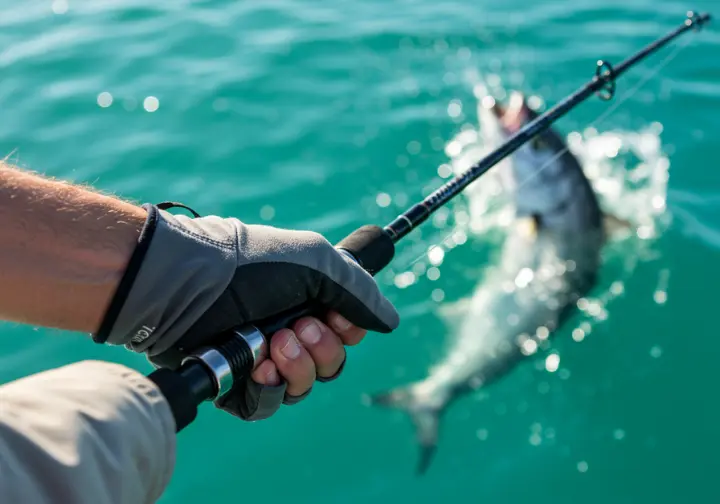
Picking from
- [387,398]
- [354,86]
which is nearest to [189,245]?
[387,398]

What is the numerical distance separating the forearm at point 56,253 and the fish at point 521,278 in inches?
114

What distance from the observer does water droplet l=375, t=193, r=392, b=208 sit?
6.07m

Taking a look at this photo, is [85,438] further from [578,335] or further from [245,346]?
[578,335]

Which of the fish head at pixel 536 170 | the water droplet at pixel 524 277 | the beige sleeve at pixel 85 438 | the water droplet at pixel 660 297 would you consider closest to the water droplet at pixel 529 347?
the water droplet at pixel 524 277

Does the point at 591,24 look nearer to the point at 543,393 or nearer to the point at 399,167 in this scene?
the point at 399,167

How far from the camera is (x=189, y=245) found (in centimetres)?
204

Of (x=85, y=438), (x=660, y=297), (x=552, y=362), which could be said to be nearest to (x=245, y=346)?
(x=85, y=438)

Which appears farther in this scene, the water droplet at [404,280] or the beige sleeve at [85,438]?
the water droplet at [404,280]

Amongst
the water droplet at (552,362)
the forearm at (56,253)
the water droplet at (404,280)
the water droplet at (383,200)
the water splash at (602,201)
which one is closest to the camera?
the forearm at (56,253)

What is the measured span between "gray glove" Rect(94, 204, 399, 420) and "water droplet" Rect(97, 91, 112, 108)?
18.6 ft

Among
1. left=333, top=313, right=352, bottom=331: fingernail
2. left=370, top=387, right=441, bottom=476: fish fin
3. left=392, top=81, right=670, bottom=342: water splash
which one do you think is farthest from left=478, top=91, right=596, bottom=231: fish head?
left=333, top=313, right=352, bottom=331: fingernail

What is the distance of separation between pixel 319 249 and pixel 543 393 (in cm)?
311

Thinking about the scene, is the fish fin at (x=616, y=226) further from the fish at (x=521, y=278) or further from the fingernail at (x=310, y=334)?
the fingernail at (x=310, y=334)

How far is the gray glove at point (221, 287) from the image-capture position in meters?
2.00
